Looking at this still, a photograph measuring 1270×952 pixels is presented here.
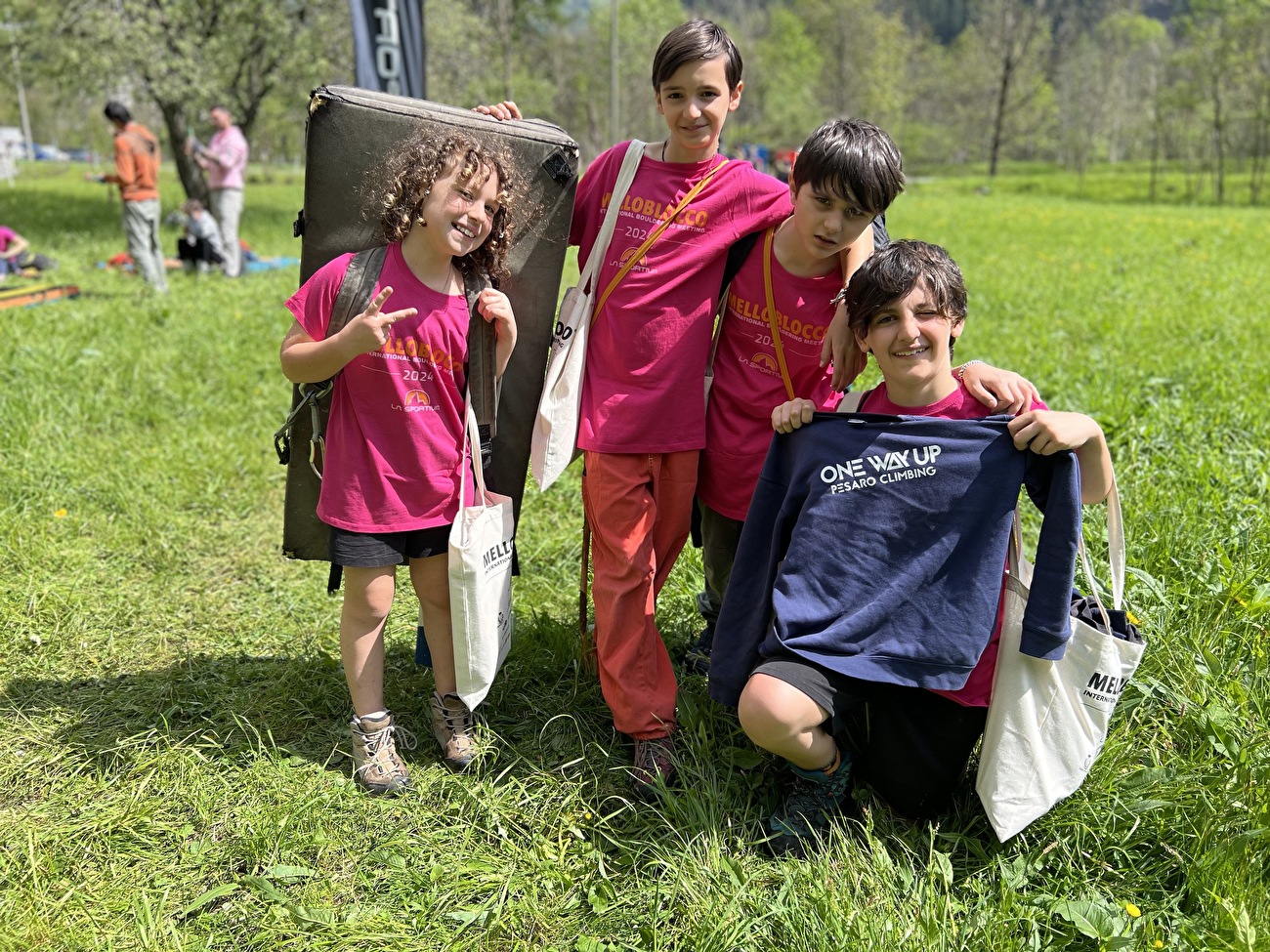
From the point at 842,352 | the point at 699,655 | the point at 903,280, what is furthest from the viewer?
the point at 699,655

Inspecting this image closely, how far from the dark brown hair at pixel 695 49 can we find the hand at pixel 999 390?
1028mm

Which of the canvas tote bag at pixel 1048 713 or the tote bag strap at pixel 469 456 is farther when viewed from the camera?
the tote bag strap at pixel 469 456

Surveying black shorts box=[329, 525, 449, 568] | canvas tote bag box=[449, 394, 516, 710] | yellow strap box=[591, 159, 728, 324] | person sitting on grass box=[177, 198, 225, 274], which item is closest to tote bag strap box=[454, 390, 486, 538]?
canvas tote bag box=[449, 394, 516, 710]

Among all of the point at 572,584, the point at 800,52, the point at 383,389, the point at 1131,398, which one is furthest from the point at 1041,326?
the point at 800,52

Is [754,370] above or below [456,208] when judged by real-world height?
below

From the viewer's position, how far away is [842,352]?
97.3 inches

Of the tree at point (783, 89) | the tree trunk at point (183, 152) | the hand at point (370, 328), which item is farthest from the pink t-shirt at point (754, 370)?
the tree at point (783, 89)

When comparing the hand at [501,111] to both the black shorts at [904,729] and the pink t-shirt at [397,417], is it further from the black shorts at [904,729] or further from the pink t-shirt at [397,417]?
the black shorts at [904,729]

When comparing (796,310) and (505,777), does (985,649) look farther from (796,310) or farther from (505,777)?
(505,777)

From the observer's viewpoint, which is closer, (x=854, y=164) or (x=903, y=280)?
(x=903, y=280)

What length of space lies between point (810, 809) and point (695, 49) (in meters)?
2.00

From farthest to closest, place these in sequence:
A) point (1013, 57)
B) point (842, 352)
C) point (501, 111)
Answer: point (1013, 57)
point (501, 111)
point (842, 352)

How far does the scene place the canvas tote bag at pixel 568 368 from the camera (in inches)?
109

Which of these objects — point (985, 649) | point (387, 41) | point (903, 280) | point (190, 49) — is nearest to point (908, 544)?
point (985, 649)
